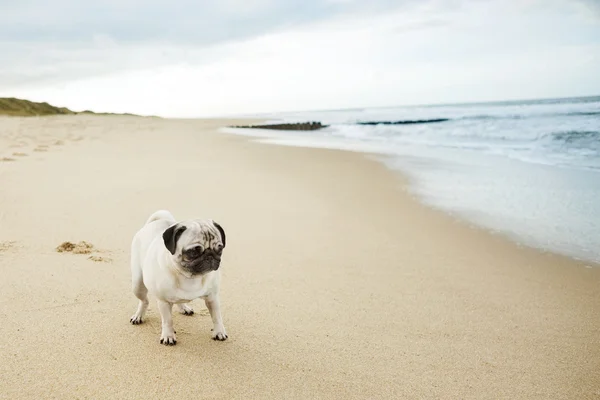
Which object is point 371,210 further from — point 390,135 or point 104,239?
point 390,135

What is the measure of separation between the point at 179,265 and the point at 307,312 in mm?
1076

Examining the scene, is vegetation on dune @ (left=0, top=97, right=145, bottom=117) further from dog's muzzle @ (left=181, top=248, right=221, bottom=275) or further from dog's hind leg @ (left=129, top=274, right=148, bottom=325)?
dog's muzzle @ (left=181, top=248, right=221, bottom=275)

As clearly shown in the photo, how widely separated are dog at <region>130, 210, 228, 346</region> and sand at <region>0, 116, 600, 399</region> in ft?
0.68

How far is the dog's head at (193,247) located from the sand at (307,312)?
54cm

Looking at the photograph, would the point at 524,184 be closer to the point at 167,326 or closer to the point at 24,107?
the point at 167,326

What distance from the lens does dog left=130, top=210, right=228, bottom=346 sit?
7.68 feet

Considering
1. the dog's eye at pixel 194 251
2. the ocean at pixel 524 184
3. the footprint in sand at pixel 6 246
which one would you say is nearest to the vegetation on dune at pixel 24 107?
the ocean at pixel 524 184

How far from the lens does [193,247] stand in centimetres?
228

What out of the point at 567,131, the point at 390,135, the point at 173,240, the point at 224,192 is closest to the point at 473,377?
the point at 173,240

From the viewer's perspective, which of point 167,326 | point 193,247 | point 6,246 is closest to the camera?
point 193,247

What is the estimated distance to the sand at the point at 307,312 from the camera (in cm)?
231

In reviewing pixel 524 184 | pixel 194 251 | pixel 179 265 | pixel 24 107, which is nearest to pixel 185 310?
pixel 179 265

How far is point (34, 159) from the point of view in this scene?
369 inches

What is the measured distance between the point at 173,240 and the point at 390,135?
20.5 m
